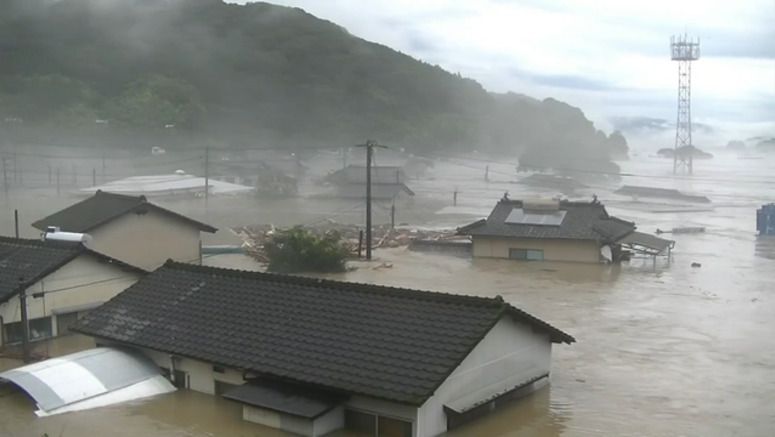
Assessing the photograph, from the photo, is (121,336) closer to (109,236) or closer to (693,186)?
(109,236)

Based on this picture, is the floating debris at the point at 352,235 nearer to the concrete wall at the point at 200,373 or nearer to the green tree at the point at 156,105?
the concrete wall at the point at 200,373

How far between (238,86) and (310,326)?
275 feet

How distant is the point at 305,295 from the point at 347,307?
0.73 metres

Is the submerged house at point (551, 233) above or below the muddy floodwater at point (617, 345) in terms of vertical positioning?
above

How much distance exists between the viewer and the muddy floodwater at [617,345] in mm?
8883

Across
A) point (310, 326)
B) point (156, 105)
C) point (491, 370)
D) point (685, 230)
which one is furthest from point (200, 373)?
point (156, 105)

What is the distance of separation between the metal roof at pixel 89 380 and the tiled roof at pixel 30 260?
249cm

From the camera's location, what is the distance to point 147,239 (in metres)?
17.2

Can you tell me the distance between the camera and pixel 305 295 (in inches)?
390

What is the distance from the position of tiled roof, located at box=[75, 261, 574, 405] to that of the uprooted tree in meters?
8.89

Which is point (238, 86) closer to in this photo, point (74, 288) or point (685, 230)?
point (685, 230)

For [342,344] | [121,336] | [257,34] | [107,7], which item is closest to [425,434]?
[342,344]

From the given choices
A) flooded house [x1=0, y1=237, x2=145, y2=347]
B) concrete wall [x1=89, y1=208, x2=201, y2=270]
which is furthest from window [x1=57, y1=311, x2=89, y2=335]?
concrete wall [x1=89, y1=208, x2=201, y2=270]

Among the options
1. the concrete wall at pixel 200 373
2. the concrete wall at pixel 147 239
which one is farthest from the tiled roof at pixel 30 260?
the concrete wall at pixel 200 373
